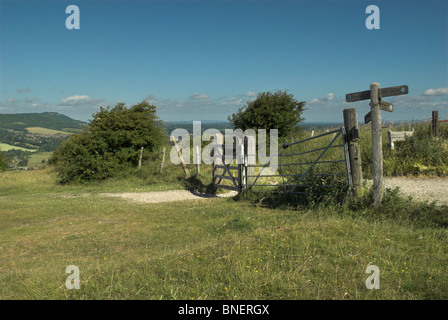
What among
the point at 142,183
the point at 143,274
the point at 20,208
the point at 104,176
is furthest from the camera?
the point at 104,176

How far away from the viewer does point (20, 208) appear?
10781 millimetres

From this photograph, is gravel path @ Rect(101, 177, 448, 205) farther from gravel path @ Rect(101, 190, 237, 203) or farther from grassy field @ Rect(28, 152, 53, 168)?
grassy field @ Rect(28, 152, 53, 168)

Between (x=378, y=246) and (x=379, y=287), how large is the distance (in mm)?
1242

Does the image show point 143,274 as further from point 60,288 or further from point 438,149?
point 438,149

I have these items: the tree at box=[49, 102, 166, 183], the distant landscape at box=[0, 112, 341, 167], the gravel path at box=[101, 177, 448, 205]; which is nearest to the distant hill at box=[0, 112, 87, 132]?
the distant landscape at box=[0, 112, 341, 167]

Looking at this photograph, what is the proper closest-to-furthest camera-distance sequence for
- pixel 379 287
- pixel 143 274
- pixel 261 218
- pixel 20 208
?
pixel 379 287, pixel 143 274, pixel 261 218, pixel 20 208

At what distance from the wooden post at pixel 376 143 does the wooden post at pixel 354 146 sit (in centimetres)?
47

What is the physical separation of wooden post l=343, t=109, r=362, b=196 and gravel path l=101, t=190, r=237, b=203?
19.6ft

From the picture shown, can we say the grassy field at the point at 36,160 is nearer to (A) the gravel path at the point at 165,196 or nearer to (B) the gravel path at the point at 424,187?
(A) the gravel path at the point at 165,196

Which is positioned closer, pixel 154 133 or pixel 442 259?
pixel 442 259

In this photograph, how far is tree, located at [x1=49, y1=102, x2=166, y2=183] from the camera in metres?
18.1

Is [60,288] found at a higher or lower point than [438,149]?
lower

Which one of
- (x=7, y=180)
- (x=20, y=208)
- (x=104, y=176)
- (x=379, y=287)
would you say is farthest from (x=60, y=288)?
(x=7, y=180)

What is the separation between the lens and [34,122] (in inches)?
3969
